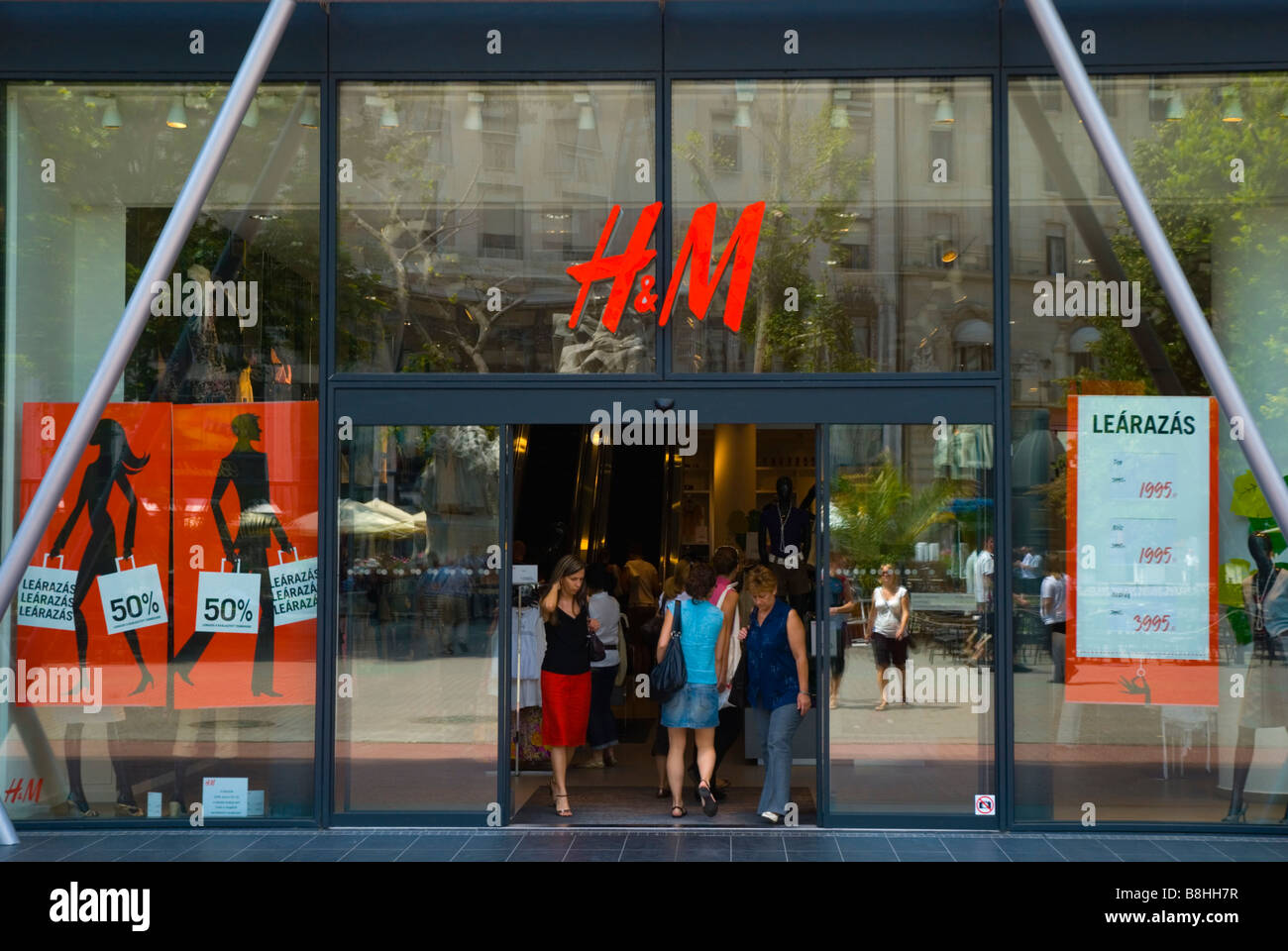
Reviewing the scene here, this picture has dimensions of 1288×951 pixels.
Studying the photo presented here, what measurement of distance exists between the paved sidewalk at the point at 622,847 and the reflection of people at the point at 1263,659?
579mm

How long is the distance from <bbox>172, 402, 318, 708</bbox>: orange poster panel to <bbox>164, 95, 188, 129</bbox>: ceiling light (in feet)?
6.60

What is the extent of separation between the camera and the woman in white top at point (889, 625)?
27.7ft

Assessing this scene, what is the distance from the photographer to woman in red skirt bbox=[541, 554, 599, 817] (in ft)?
29.0

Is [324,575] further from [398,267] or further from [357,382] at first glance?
[398,267]

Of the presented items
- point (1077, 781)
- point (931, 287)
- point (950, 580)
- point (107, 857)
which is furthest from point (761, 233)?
point (107, 857)

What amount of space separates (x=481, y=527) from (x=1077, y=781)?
4316 mm

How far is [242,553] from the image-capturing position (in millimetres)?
8578

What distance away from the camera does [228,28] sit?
8672mm

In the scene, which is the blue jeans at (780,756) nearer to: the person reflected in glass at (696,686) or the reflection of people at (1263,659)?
the person reflected in glass at (696,686)

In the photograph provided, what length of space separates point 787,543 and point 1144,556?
4352 millimetres

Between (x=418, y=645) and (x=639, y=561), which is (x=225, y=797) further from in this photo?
Result: (x=639, y=561)

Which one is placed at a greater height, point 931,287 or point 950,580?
point 931,287

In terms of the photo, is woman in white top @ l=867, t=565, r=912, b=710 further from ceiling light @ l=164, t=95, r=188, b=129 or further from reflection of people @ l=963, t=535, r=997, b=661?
ceiling light @ l=164, t=95, r=188, b=129

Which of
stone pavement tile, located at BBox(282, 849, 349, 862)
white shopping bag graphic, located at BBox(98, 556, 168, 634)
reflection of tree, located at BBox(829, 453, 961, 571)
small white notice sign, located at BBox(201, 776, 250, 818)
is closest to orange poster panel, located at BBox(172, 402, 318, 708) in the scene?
white shopping bag graphic, located at BBox(98, 556, 168, 634)
